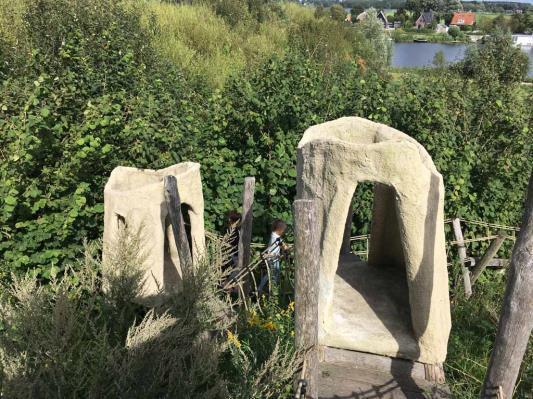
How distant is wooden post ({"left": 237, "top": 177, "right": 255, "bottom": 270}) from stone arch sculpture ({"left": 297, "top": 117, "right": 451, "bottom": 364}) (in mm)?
879

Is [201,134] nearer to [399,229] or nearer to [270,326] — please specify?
[270,326]

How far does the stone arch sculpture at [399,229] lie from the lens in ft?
8.61

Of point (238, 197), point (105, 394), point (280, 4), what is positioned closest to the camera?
point (105, 394)

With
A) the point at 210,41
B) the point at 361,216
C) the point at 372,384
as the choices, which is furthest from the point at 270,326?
the point at 210,41

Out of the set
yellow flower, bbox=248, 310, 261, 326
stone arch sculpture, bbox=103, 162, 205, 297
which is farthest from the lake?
stone arch sculpture, bbox=103, 162, 205, 297

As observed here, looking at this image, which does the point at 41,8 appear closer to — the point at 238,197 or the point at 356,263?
the point at 238,197

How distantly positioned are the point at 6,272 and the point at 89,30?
457 centimetres

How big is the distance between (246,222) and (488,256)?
269 cm

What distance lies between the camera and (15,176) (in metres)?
3.89

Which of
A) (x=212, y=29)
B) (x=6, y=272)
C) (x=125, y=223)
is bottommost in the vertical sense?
(x=6, y=272)

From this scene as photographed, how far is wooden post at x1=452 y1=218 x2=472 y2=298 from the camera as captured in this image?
4836mm

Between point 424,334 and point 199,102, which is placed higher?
point 199,102

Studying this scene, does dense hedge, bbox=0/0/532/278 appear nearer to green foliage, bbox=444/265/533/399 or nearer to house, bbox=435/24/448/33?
green foliage, bbox=444/265/533/399

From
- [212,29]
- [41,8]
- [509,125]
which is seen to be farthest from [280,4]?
[509,125]
